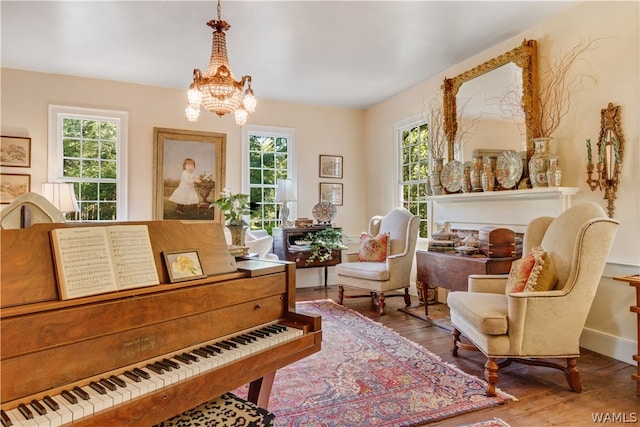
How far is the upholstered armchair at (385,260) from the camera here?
400cm

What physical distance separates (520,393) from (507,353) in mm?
249

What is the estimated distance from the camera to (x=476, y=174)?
12.2 feet

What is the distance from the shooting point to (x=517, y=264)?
2514 mm

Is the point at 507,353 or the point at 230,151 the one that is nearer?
the point at 507,353

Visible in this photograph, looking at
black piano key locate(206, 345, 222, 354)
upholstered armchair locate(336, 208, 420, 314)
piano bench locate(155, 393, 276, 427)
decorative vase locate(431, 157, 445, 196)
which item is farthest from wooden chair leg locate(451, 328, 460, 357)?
black piano key locate(206, 345, 222, 354)

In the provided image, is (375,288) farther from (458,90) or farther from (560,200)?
(458,90)

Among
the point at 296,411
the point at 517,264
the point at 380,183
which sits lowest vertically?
the point at 296,411

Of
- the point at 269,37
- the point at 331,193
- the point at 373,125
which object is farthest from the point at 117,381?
the point at 373,125

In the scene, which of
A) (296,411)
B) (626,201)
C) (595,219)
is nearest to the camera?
(296,411)

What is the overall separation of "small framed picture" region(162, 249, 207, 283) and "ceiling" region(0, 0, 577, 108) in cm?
235

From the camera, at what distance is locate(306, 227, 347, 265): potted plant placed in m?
4.93

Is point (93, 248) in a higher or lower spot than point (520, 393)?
higher

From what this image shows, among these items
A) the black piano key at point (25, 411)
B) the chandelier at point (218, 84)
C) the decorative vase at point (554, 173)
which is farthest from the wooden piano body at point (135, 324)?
the decorative vase at point (554, 173)

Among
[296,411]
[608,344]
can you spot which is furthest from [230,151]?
[608,344]
